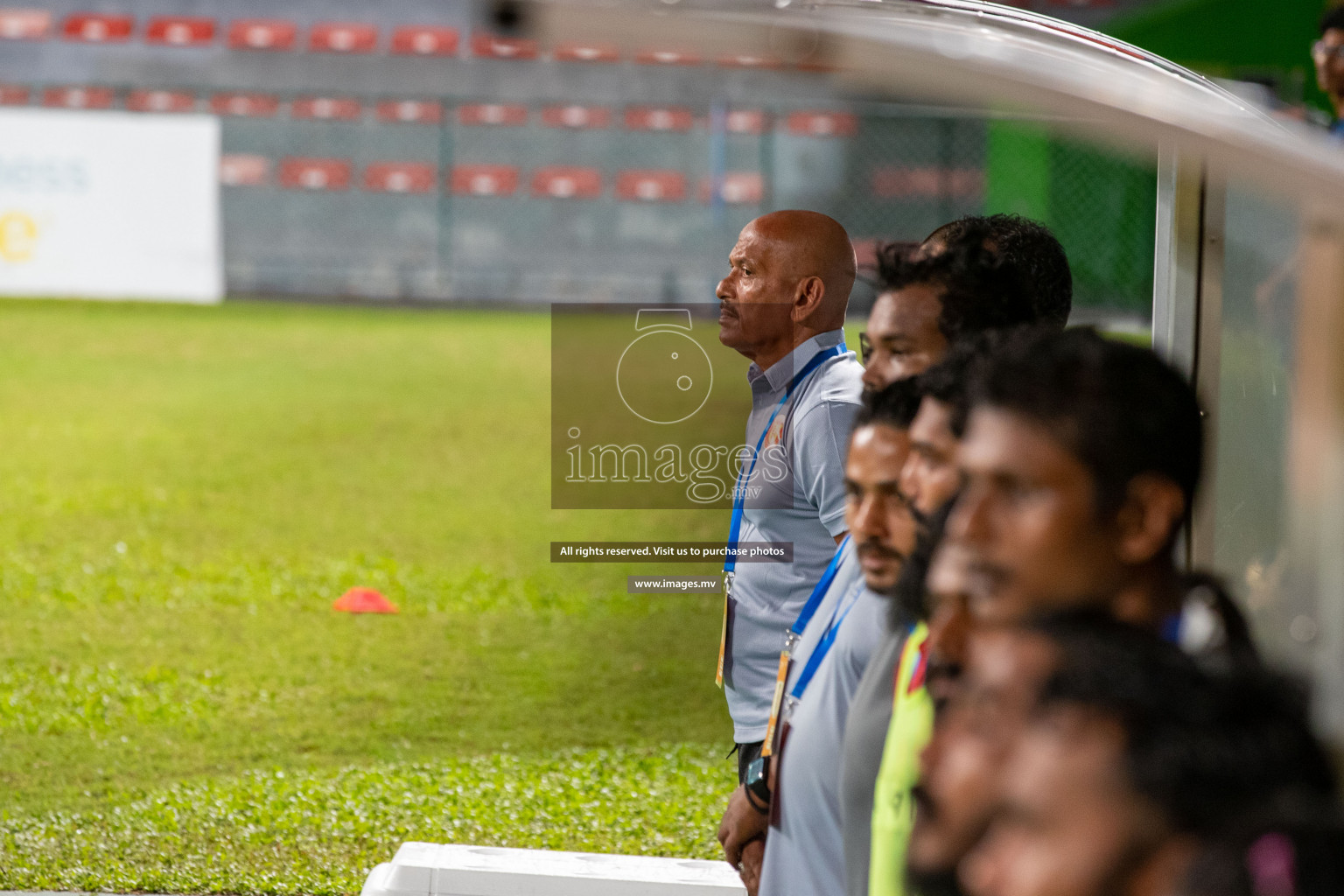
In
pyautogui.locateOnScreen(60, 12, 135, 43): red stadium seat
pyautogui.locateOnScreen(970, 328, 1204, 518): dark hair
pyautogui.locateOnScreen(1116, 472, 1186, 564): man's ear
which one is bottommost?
pyautogui.locateOnScreen(1116, 472, 1186, 564): man's ear

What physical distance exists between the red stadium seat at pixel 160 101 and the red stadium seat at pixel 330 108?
4.36 ft

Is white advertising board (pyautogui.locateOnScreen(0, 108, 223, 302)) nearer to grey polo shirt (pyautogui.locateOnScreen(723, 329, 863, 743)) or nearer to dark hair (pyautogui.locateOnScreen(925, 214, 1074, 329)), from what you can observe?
grey polo shirt (pyautogui.locateOnScreen(723, 329, 863, 743))

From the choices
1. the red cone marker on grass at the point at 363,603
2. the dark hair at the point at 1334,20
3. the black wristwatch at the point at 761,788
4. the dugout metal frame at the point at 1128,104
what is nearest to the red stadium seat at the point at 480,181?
the red cone marker on grass at the point at 363,603

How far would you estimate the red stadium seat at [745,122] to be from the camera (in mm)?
18516

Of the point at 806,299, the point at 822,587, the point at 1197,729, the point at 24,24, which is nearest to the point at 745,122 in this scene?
the point at 24,24

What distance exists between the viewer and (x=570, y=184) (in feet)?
62.8

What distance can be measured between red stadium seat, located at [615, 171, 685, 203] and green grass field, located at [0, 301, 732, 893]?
15.8 feet

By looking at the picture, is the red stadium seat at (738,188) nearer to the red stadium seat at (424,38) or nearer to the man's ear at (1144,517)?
the red stadium seat at (424,38)

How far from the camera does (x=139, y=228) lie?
54.2 ft

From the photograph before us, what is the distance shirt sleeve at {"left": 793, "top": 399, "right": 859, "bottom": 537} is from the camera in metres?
3.01

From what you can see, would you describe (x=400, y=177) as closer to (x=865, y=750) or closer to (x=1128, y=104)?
(x=865, y=750)

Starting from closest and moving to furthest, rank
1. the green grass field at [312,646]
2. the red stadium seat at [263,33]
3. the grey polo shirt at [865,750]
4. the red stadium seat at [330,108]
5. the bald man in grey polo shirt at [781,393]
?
the grey polo shirt at [865,750] → the bald man in grey polo shirt at [781,393] → the green grass field at [312,646] → the red stadium seat at [330,108] → the red stadium seat at [263,33]

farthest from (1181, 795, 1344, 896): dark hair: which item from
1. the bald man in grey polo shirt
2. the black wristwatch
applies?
the bald man in grey polo shirt

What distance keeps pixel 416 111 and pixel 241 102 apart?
2250 millimetres
